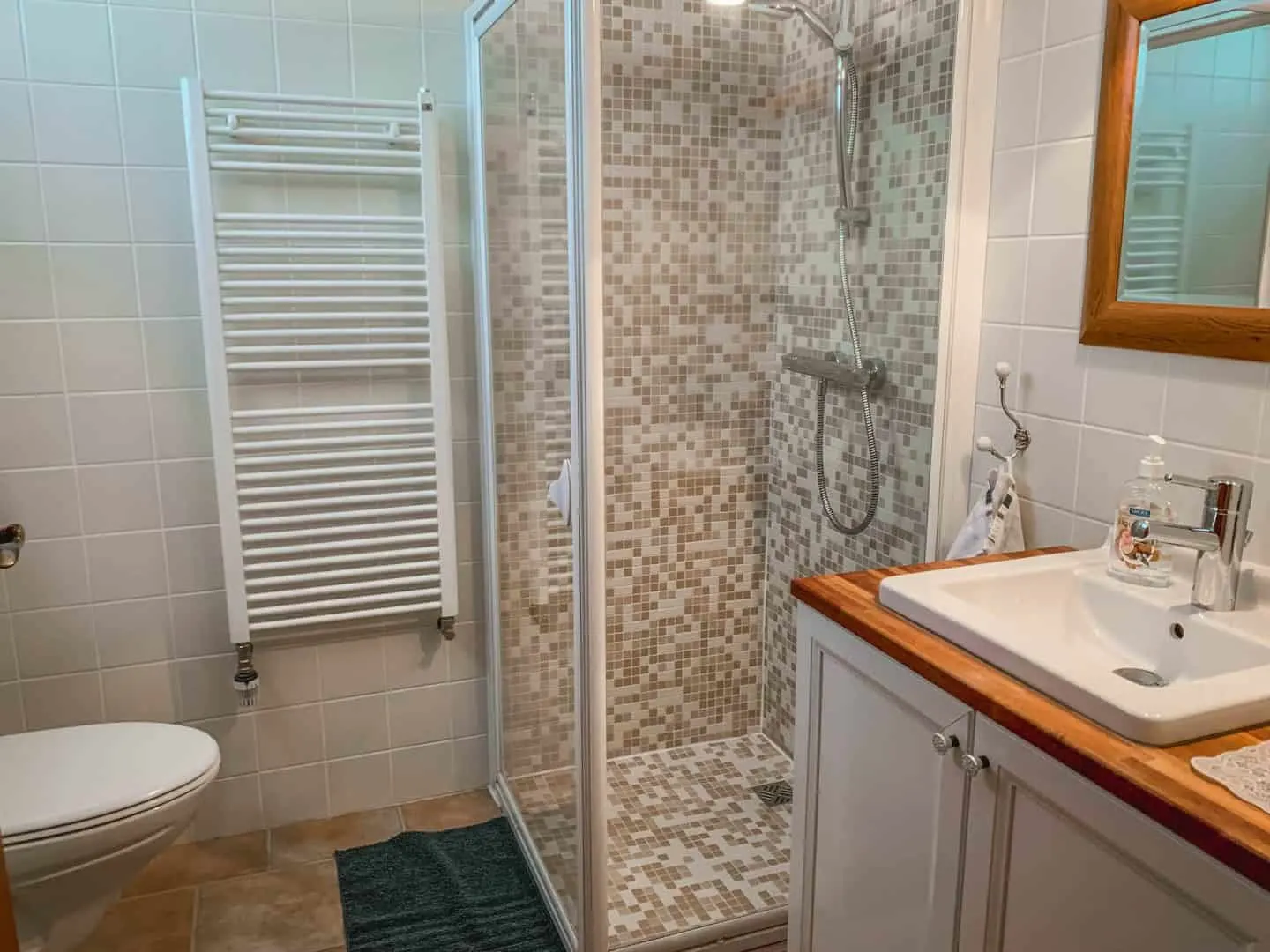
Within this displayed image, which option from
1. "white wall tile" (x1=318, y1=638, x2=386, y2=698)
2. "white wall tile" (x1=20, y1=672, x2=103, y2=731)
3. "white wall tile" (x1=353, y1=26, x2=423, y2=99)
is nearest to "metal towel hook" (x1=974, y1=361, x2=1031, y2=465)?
"white wall tile" (x1=353, y1=26, x2=423, y2=99)

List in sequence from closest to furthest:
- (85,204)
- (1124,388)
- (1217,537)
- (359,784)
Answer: (1217,537), (1124,388), (85,204), (359,784)

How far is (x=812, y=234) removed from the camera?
8.07 feet

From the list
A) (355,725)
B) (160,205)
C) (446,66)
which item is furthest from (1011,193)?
(355,725)

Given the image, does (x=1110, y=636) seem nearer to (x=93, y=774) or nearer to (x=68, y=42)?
(x=93, y=774)

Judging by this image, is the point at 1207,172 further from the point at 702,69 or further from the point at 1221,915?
the point at 702,69

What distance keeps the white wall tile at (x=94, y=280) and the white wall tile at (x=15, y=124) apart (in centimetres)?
19

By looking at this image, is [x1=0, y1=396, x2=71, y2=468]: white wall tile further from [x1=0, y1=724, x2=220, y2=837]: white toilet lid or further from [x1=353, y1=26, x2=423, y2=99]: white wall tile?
[x1=353, y1=26, x2=423, y2=99]: white wall tile

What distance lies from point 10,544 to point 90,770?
Result: 51cm

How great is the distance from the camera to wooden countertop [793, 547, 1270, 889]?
2.95 feet

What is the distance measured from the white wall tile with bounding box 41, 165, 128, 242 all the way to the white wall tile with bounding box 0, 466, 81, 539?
0.50 meters

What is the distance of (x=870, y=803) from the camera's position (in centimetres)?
145

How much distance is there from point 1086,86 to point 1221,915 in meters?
1.24

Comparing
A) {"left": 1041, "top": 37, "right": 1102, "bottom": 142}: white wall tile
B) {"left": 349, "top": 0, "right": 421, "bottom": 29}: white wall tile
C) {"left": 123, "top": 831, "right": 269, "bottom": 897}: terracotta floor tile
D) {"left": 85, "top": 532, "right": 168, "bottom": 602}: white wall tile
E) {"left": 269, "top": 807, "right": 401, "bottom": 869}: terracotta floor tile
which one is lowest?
{"left": 123, "top": 831, "right": 269, "bottom": 897}: terracotta floor tile

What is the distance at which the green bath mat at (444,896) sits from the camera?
6.89 ft
